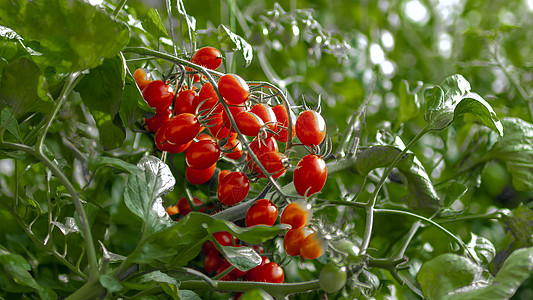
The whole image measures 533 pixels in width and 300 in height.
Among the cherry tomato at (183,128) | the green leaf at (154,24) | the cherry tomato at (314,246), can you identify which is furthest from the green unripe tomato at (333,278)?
the green leaf at (154,24)

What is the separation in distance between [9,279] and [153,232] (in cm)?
14

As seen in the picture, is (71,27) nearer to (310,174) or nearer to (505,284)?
(310,174)

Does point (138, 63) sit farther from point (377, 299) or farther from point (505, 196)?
point (505, 196)

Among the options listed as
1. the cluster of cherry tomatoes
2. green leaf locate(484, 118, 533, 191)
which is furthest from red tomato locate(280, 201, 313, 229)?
green leaf locate(484, 118, 533, 191)

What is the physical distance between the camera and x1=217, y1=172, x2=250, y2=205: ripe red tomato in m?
0.30

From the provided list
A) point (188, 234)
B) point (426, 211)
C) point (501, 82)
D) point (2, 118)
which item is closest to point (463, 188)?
point (426, 211)

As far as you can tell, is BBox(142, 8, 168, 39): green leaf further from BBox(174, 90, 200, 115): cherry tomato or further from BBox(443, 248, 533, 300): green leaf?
BBox(443, 248, 533, 300): green leaf

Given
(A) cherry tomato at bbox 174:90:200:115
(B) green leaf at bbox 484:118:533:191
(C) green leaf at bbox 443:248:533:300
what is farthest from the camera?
(B) green leaf at bbox 484:118:533:191

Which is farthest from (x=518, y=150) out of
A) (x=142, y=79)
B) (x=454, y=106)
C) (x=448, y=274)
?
(x=142, y=79)

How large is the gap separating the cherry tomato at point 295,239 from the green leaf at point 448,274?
0.23ft

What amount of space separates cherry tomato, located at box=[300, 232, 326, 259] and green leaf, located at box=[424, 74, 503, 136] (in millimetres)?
139

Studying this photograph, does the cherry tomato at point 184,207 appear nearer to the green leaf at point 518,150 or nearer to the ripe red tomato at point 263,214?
the ripe red tomato at point 263,214

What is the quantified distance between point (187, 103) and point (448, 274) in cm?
20

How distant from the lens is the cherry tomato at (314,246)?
257 mm
